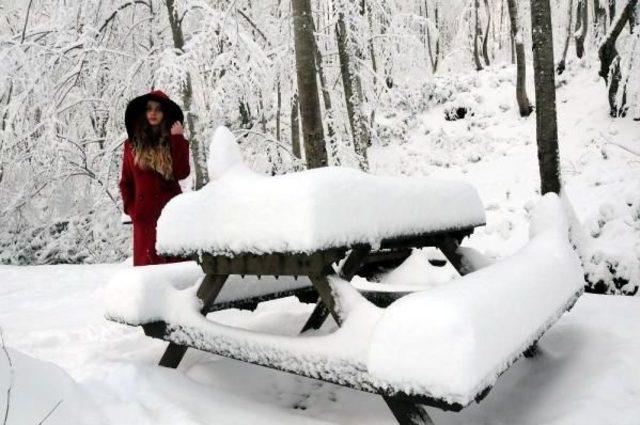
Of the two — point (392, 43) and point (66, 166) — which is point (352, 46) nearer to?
point (392, 43)

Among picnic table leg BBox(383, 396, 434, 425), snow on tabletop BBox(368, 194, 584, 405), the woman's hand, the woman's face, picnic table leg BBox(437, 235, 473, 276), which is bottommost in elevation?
picnic table leg BBox(383, 396, 434, 425)

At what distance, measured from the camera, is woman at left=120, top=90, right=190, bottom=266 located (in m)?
3.88

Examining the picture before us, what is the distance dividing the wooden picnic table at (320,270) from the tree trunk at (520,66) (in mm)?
12309

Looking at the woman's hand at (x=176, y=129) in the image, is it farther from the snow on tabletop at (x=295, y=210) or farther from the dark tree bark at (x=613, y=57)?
the dark tree bark at (x=613, y=57)

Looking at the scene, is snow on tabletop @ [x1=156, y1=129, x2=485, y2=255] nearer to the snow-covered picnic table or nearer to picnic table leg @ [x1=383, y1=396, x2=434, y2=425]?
the snow-covered picnic table

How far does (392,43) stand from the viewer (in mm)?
10586

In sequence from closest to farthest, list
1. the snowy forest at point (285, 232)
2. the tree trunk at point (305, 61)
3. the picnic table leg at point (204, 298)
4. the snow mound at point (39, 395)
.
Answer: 1. the snow mound at point (39, 395)
2. the snowy forest at point (285, 232)
3. the picnic table leg at point (204, 298)
4. the tree trunk at point (305, 61)

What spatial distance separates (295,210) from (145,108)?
251cm

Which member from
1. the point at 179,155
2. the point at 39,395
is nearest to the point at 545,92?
the point at 179,155

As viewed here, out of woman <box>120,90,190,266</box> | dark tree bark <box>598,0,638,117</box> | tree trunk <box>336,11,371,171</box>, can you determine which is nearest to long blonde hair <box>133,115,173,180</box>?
woman <box>120,90,190,266</box>

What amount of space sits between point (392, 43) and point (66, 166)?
7.10 metres

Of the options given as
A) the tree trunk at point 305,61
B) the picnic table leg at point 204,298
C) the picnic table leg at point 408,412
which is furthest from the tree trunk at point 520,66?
the picnic table leg at point 408,412

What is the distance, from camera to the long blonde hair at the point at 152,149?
3.85m

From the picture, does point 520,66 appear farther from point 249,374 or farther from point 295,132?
point 249,374
